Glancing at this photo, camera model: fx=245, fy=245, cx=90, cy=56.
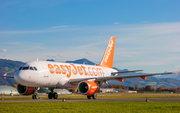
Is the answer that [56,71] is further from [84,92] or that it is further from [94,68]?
[94,68]

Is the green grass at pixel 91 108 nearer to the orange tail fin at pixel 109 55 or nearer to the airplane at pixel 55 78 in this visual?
the airplane at pixel 55 78

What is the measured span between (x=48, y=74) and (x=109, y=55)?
21.0 metres

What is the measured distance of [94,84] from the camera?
3556cm

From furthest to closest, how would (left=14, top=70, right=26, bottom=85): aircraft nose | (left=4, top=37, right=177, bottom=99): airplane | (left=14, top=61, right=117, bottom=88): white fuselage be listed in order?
(left=4, top=37, right=177, bottom=99): airplane
(left=14, top=61, right=117, bottom=88): white fuselage
(left=14, top=70, right=26, bottom=85): aircraft nose

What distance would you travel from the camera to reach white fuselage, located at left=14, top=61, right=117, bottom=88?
32050 mm

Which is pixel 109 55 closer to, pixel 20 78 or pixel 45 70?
pixel 45 70

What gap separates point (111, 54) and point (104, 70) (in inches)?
255

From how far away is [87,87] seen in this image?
35156 mm

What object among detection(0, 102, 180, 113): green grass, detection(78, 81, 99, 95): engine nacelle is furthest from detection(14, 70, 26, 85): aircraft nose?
detection(0, 102, 180, 113): green grass

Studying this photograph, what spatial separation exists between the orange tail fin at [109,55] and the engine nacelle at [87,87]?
1544 centimetres

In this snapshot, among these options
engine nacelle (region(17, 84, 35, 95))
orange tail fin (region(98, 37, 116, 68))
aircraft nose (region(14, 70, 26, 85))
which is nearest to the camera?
aircraft nose (region(14, 70, 26, 85))

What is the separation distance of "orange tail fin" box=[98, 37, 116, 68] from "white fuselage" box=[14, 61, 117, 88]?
374 inches

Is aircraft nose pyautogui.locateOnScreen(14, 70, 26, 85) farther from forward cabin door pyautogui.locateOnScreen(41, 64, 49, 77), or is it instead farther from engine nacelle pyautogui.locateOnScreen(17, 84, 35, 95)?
engine nacelle pyautogui.locateOnScreen(17, 84, 35, 95)

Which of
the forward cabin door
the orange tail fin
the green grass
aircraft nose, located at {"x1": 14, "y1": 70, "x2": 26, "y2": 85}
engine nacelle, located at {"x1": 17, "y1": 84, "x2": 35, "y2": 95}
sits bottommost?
the green grass
